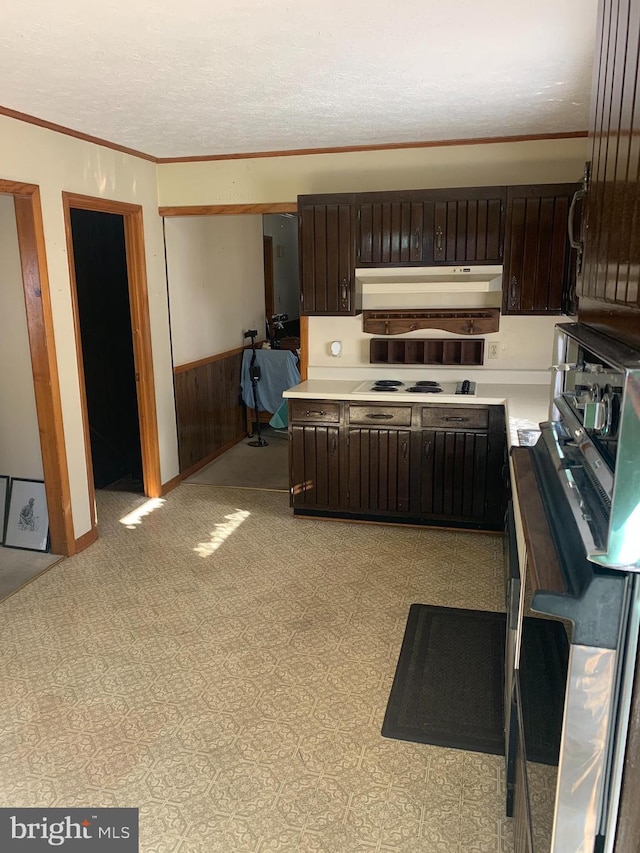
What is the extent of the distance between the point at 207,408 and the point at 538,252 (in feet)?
10.1

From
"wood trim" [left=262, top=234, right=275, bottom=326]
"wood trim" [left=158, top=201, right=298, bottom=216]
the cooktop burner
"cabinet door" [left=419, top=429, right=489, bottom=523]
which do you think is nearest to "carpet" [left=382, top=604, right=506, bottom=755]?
"cabinet door" [left=419, top=429, right=489, bottom=523]

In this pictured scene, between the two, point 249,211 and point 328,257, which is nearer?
point 328,257

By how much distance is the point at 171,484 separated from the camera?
16.5 feet

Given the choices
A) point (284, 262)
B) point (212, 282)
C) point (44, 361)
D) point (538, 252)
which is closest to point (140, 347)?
point (44, 361)

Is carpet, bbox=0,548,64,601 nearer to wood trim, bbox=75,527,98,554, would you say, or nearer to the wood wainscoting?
wood trim, bbox=75,527,98,554

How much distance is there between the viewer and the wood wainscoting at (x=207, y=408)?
17.0ft

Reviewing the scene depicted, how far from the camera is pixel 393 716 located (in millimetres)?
2416

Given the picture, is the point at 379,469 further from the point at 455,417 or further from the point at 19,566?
the point at 19,566

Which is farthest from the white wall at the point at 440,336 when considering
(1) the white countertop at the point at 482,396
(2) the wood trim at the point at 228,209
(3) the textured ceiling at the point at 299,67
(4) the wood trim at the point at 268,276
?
(4) the wood trim at the point at 268,276

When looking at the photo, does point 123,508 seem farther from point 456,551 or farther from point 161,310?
point 456,551

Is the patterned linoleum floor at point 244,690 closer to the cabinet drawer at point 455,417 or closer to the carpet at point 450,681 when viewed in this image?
the carpet at point 450,681

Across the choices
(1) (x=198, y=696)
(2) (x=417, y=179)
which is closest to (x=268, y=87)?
(2) (x=417, y=179)

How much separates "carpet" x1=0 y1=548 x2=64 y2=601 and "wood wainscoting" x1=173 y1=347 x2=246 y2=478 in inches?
59.7

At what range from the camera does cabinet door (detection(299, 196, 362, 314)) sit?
4035 mm
